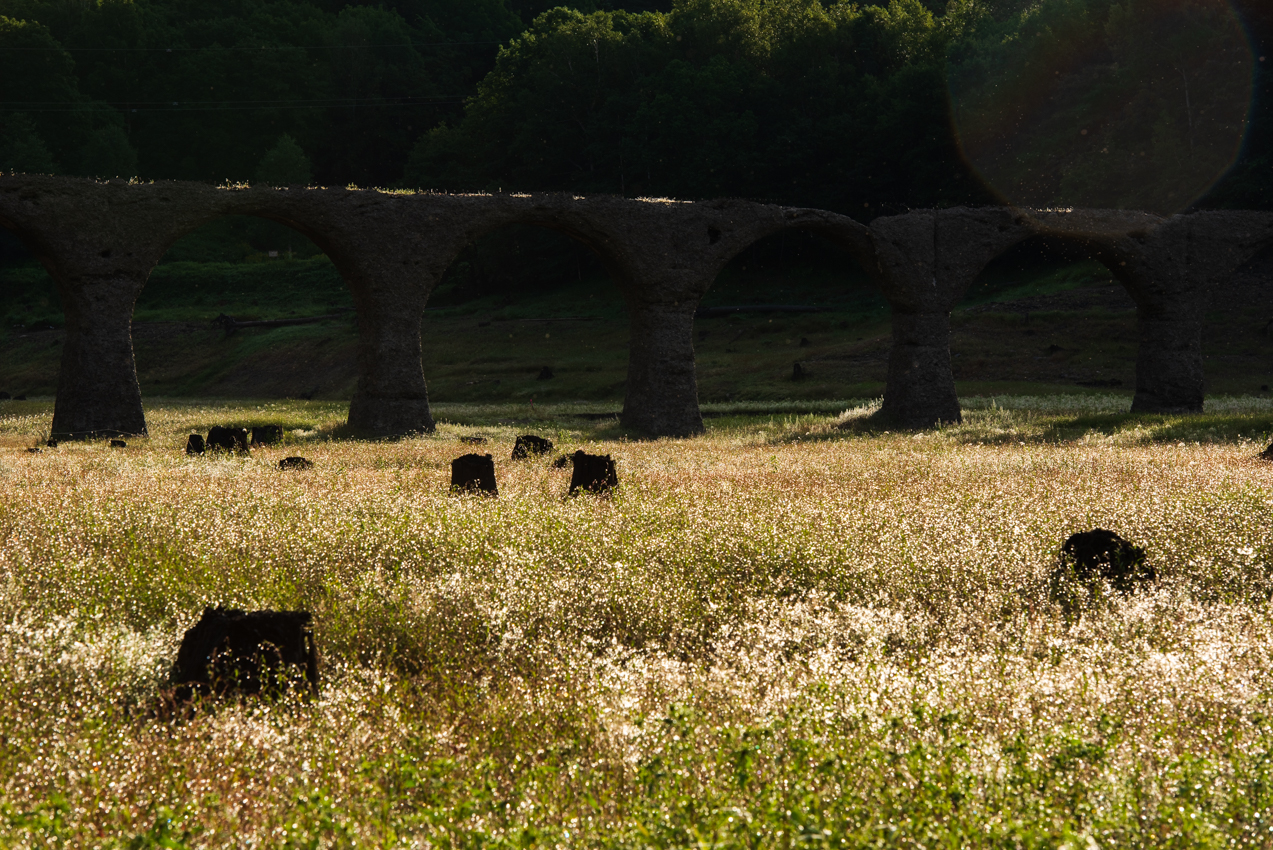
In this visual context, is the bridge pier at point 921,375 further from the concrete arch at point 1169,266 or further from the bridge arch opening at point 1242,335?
the bridge arch opening at point 1242,335

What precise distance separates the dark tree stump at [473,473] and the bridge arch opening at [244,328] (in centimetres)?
2472

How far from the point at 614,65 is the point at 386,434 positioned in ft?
135

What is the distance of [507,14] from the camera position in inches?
2970

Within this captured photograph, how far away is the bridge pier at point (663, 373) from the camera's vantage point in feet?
63.1

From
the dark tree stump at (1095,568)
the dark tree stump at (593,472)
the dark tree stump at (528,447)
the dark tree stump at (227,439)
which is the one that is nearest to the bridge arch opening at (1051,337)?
A: the dark tree stump at (528,447)

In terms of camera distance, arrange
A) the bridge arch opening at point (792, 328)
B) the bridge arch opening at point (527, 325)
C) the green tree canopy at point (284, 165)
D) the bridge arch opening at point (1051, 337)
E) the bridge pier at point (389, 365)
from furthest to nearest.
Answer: the green tree canopy at point (284, 165), the bridge arch opening at point (527, 325), the bridge arch opening at point (792, 328), the bridge arch opening at point (1051, 337), the bridge pier at point (389, 365)

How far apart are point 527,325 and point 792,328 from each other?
1170 cm

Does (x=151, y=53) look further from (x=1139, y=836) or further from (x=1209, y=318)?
(x=1139, y=836)

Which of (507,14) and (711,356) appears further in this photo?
(507,14)

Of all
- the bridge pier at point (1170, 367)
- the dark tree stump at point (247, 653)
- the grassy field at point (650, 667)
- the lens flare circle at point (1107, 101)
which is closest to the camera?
the grassy field at point (650, 667)

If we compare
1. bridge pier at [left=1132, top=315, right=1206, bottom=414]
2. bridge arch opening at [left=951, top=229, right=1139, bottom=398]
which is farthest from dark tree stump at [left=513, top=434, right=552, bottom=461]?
bridge arch opening at [left=951, top=229, right=1139, bottom=398]

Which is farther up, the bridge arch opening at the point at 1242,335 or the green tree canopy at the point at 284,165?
the green tree canopy at the point at 284,165

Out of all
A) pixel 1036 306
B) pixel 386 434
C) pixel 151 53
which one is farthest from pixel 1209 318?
pixel 151 53

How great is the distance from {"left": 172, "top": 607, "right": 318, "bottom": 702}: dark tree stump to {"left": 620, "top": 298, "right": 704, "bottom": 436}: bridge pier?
49.7ft
